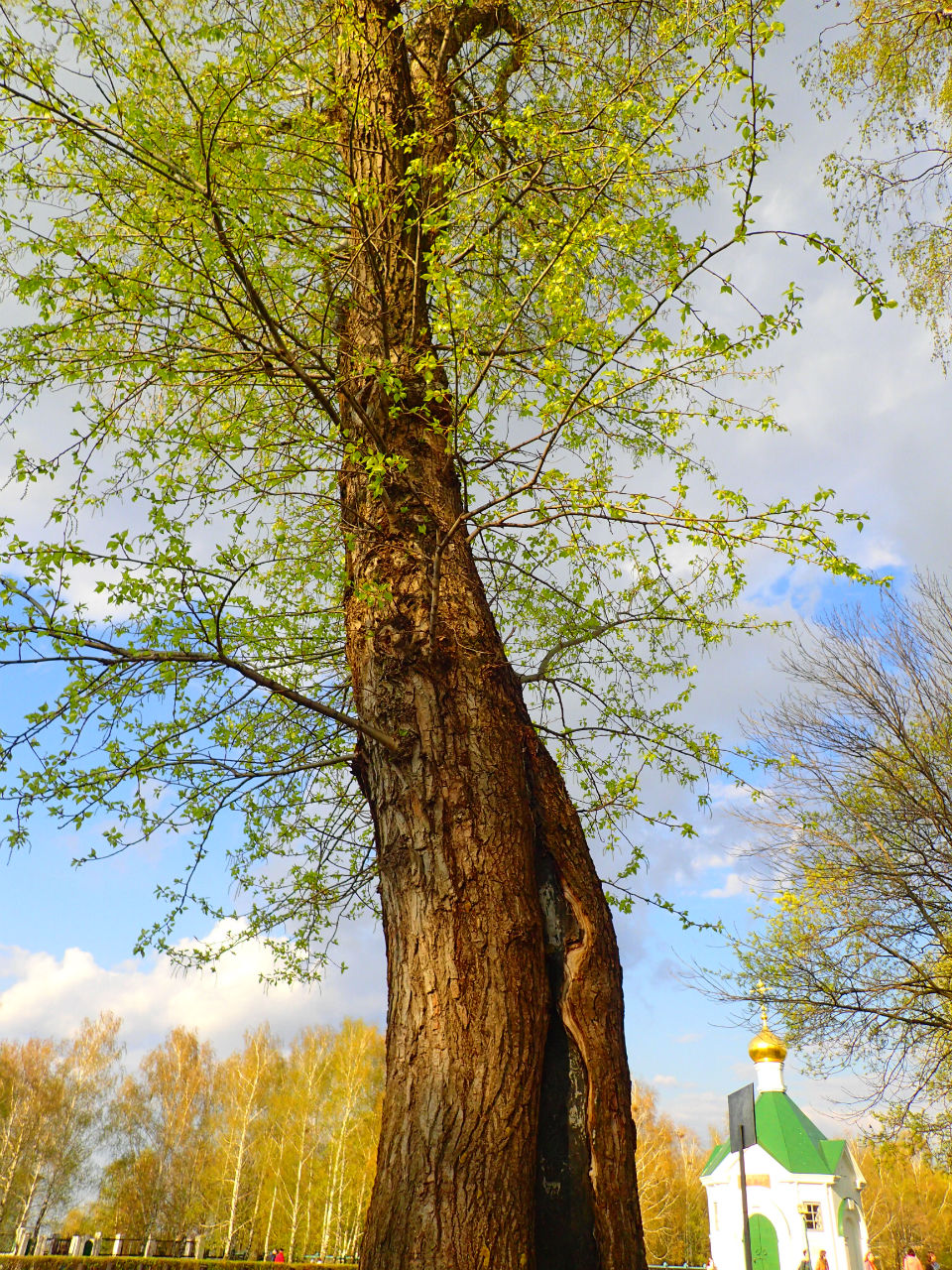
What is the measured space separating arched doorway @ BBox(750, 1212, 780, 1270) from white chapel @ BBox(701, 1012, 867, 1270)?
20mm

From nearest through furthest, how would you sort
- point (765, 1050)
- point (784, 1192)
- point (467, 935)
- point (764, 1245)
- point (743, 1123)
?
point (467, 935) < point (743, 1123) < point (764, 1245) < point (784, 1192) < point (765, 1050)

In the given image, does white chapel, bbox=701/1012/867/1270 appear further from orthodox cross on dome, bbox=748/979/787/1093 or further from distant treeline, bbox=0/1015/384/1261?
distant treeline, bbox=0/1015/384/1261

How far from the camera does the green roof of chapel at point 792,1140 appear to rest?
2111 cm

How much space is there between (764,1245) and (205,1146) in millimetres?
21140

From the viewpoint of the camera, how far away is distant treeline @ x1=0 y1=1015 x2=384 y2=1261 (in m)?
28.3

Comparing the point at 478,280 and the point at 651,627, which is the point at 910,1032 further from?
the point at 478,280

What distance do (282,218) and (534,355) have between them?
56.4 inches

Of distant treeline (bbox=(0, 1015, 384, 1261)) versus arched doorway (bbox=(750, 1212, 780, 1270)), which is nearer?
arched doorway (bbox=(750, 1212, 780, 1270))

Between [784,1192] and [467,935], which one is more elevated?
[467,935]

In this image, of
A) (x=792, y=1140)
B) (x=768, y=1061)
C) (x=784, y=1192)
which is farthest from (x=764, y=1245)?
(x=768, y=1061)

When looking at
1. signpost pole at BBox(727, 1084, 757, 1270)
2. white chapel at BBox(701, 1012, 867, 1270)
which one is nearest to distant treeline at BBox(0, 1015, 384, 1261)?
white chapel at BBox(701, 1012, 867, 1270)

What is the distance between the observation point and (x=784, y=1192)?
67.9 feet

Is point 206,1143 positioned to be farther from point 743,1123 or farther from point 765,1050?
point 743,1123

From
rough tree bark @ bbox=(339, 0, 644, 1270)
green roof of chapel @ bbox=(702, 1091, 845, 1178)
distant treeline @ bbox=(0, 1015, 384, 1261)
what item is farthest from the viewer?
distant treeline @ bbox=(0, 1015, 384, 1261)
